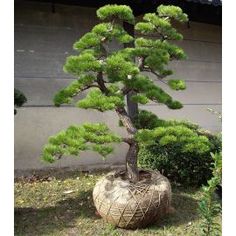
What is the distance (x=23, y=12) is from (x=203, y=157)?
11.4ft

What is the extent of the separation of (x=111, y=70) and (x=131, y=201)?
4.39 ft

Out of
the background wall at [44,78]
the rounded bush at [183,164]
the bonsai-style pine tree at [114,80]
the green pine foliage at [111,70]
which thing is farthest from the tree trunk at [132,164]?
the background wall at [44,78]

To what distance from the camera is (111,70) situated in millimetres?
3795

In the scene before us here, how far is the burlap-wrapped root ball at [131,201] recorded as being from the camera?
3.74 metres

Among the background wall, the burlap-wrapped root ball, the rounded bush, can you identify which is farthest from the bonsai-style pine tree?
the background wall

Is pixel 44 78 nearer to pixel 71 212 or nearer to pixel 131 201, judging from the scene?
pixel 71 212

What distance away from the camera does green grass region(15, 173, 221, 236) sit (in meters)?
3.87

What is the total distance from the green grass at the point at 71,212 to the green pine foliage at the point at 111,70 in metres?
0.78

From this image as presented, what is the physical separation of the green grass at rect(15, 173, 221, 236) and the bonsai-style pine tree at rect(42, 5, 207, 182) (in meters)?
0.62

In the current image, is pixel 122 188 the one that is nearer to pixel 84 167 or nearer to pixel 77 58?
pixel 77 58

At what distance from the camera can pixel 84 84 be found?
393 centimetres

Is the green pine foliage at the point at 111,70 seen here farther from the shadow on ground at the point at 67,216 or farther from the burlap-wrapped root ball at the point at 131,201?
the shadow on ground at the point at 67,216

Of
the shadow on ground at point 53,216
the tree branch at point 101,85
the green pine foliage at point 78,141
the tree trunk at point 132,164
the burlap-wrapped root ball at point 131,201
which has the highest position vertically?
the tree branch at point 101,85

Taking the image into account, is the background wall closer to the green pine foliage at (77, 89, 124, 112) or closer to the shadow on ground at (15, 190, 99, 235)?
the shadow on ground at (15, 190, 99, 235)
